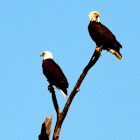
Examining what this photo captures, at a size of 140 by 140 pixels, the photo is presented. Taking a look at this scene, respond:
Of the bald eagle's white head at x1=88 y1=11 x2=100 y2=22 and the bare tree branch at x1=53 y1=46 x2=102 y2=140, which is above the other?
the bald eagle's white head at x1=88 y1=11 x2=100 y2=22

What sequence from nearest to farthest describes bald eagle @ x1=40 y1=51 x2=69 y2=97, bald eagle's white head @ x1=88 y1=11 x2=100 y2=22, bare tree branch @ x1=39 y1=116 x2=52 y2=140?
bare tree branch @ x1=39 y1=116 x2=52 y2=140 < bald eagle @ x1=40 y1=51 x2=69 y2=97 < bald eagle's white head @ x1=88 y1=11 x2=100 y2=22

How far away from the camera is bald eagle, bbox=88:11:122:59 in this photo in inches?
315

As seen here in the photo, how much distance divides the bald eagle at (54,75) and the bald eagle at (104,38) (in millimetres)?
1029

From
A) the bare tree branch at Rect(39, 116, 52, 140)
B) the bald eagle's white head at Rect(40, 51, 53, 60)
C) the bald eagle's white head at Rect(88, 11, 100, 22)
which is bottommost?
the bare tree branch at Rect(39, 116, 52, 140)

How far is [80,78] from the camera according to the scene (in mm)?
6203

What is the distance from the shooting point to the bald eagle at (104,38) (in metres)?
8.00

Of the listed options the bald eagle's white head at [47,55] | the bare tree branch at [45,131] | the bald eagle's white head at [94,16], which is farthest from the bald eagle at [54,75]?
the bare tree branch at [45,131]

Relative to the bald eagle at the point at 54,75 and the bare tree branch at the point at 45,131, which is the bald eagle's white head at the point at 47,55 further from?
the bare tree branch at the point at 45,131

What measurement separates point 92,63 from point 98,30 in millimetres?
2230

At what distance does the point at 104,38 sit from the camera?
811 cm

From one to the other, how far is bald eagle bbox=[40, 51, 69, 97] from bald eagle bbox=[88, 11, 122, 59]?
103 cm

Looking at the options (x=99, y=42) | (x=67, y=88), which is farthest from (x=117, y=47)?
(x=67, y=88)

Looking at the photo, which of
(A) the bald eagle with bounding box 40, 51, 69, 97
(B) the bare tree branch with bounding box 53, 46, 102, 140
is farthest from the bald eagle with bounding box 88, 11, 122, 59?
(B) the bare tree branch with bounding box 53, 46, 102, 140

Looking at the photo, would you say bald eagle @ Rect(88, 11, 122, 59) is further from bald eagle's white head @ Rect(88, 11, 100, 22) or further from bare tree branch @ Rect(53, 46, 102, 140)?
bare tree branch @ Rect(53, 46, 102, 140)
